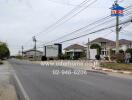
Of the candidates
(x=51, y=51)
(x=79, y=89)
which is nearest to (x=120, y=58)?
(x=79, y=89)

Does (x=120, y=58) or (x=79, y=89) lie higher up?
(x=120, y=58)

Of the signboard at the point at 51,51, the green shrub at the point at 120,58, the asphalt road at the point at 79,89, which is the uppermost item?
the signboard at the point at 51,51

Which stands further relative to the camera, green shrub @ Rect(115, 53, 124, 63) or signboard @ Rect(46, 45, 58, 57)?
signboard @ Rect(46, 45, 58, 57)

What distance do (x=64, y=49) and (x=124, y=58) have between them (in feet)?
304

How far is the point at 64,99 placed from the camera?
42.1 ft

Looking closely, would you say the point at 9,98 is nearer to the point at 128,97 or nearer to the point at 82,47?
the point at 128,97

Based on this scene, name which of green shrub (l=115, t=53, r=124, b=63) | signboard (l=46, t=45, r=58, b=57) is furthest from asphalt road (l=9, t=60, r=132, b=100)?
signboard (l=46, t=45, r=58, b=57)

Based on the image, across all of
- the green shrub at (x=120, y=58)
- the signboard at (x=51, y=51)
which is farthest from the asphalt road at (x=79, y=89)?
the signboard at (x=51, y=51)

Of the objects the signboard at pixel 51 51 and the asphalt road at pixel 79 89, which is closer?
the asphalt road at pixel 79 89

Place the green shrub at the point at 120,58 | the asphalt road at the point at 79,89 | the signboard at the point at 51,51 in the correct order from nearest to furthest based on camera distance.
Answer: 1. the asphalt road at the point at 79,89
2. the green shrub at the point at 120,58
3. the signboard at the point at 51,51

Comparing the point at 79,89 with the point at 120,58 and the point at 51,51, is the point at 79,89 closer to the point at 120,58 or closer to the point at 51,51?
the point at 120,58

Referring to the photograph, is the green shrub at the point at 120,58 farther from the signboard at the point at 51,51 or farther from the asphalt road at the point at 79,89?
the signboard at the point at 51,51

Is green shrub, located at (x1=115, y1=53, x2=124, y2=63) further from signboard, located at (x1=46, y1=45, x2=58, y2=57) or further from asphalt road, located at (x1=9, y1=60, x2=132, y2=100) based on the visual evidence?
signboard, located at (x1=46, y1=45, x2=58, y2=57)

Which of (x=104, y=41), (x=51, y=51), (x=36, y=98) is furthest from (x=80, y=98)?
(x=104, y=41)
